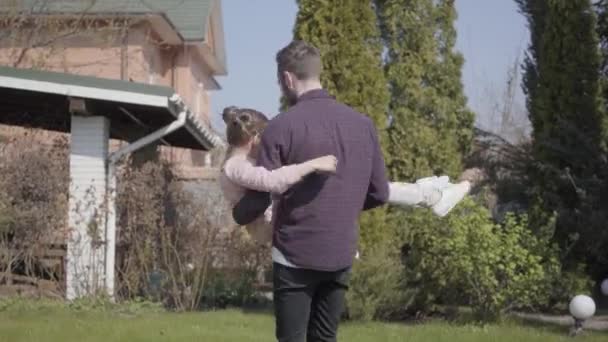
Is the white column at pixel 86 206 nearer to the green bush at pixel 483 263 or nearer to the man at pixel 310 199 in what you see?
the green bush at pixel 483 263

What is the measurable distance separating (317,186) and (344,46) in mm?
7541

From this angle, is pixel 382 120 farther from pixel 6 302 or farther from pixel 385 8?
pixel 6 302

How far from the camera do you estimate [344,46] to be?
10.9 metres

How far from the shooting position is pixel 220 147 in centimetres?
1494

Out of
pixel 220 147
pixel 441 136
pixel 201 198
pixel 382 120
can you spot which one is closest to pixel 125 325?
pixel 201 198

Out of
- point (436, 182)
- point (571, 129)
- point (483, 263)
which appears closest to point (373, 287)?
point (483, 263)

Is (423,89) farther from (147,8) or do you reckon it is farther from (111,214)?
(147,8)

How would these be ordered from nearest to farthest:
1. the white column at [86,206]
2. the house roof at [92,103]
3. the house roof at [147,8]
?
the house roof at [92,103], the white column at [86,206], the house roof at [147,8]

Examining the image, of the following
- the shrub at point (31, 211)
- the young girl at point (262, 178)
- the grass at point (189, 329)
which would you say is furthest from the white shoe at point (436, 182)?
the shrub at point (31, 211)

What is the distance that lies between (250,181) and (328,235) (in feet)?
1.28

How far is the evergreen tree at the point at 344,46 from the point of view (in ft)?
35.6

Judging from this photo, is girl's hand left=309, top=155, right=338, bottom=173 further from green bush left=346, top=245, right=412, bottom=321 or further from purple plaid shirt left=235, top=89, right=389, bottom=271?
green bush left=346, top=245, right=412, bottom=321

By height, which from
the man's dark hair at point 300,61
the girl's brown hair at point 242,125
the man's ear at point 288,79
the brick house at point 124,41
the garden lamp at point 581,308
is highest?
the brick house at point 124,41

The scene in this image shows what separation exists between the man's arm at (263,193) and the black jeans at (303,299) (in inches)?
9.5
